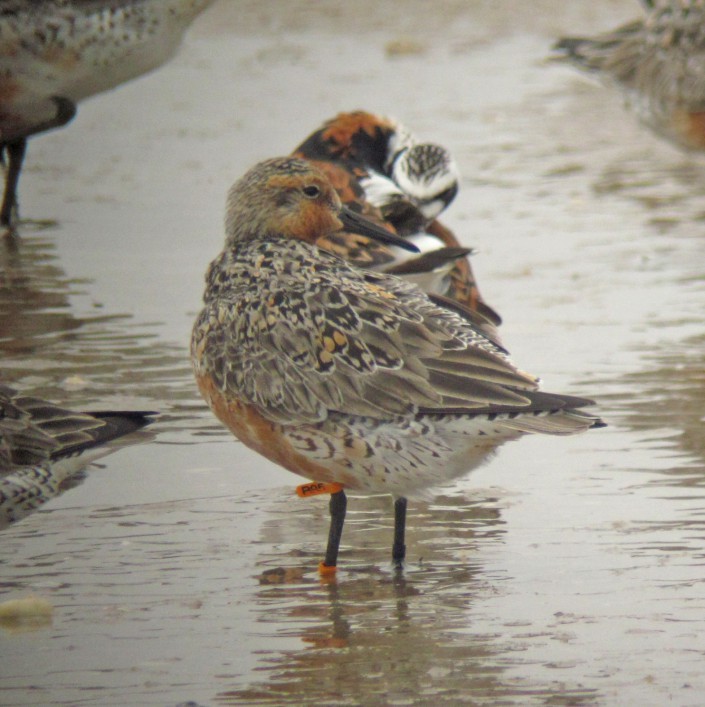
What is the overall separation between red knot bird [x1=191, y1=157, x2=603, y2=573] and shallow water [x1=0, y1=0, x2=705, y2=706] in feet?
1.26

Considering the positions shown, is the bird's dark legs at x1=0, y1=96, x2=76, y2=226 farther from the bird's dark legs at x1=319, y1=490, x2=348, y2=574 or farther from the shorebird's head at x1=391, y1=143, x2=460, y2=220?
the bird's dark legs at x1=319, y1=490, x2=348, y2=574

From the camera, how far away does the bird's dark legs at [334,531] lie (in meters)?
5.05

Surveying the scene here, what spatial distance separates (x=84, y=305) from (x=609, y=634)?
4553 mm

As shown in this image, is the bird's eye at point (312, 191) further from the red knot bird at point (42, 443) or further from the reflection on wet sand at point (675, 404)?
the reflection on wet sand at point (675, 404)

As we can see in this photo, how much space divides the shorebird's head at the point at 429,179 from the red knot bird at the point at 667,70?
3.10m

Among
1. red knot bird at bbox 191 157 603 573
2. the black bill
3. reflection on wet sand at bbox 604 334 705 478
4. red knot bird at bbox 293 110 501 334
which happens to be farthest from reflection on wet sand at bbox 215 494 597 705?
red knot bird at bbox 293 110 501 334

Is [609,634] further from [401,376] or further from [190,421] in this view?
[190,421]

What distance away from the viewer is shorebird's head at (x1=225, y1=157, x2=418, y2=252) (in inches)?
223

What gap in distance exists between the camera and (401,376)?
4.90 metres

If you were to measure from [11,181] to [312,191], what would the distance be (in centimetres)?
474

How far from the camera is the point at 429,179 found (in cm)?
758

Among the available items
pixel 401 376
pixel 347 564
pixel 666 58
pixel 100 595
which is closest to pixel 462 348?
pixel 401 376

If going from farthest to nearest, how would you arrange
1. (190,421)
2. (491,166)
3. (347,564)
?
(491,166)
(190,421)
(347,564)

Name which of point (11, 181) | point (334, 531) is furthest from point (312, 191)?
point (11, 181)
